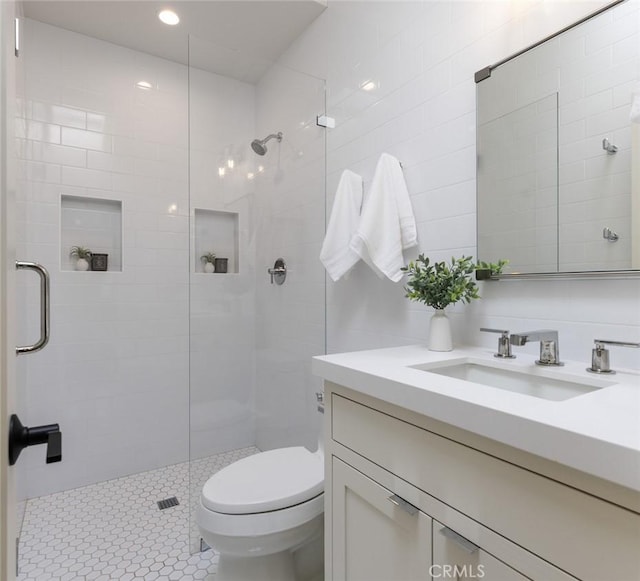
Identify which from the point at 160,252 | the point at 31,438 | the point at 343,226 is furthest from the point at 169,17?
the point at 31,438

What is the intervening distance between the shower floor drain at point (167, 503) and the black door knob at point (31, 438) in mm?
1764

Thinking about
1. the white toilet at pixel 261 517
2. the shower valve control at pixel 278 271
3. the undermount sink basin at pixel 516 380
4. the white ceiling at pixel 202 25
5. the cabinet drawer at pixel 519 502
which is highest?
the white ceiling at pixel 202 25

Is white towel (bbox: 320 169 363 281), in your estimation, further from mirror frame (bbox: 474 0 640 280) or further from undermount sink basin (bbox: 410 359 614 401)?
undermount sink basin (bbox: 410 359 614 401)

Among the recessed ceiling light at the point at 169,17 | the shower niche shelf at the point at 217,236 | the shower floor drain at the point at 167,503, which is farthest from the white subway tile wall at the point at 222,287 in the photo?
the shower floor drain at the point at 167,503

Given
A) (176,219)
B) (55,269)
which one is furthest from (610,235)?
(55,269)

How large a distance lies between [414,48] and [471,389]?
1.41 metres

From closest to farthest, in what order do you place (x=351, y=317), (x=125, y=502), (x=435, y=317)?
(x=435, y=317), (x=351, y=317), (x=125, y=502)

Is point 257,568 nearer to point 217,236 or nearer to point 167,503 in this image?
point 167,503

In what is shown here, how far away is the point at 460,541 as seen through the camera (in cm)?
73

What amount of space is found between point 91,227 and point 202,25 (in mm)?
1357

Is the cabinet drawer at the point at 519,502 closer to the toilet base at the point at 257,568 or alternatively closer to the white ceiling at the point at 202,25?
the toilet base at the point at 257,568

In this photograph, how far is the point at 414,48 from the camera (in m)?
1.57

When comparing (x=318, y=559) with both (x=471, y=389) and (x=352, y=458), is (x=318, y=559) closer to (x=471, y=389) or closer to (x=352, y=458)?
(x=352, y=458)

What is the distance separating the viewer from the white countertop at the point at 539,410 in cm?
53
